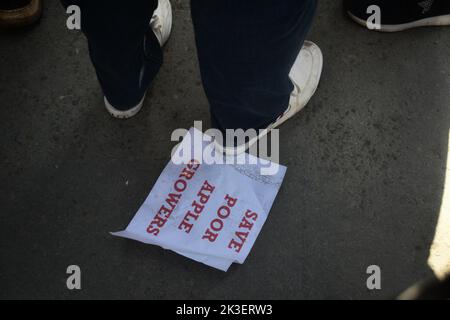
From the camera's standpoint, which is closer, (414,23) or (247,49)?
(247,49)

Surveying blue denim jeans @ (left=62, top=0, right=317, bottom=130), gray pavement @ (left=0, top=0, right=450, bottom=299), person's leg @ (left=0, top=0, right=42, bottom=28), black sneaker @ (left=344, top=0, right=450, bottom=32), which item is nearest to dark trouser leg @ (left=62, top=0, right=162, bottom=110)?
blue denim jeans @ (left=62, top=0, right=317, bottom=130)

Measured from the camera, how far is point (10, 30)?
1.26m

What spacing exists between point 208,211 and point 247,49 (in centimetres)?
47

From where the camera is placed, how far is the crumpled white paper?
99cm

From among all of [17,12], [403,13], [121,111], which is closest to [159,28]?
[121,111]

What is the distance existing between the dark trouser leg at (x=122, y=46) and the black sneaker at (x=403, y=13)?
0.60 metres

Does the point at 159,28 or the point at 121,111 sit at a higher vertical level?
the point at 159,28

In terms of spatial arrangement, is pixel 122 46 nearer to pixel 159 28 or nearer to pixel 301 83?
pixel 159 28

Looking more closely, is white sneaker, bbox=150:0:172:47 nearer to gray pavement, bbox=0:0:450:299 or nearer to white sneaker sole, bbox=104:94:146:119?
gray pavement, bbox=0:0:450:299

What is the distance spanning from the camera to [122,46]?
2.81 feet

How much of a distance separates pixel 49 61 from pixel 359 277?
1042mm

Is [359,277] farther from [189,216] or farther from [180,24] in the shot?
[180,24]

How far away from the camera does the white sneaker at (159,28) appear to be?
113 cm
